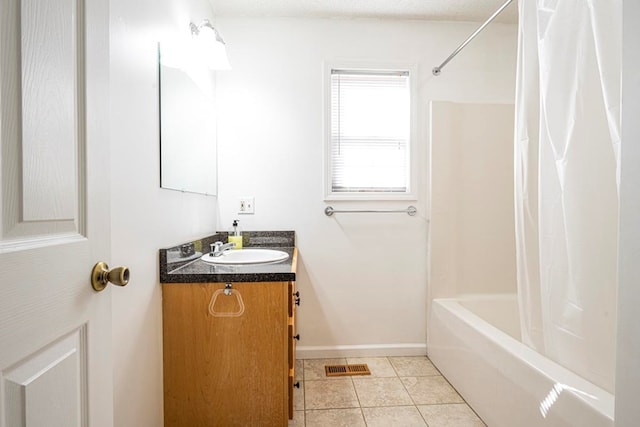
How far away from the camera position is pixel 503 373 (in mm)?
1399

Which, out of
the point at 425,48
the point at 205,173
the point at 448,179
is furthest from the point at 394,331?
the point at 425,48

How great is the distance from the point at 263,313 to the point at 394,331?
126 cm

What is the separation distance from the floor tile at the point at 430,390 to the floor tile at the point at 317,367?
453 millimetres

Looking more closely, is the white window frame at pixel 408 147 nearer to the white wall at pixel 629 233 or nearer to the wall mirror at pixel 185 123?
the wall mirror at pixel 185 123

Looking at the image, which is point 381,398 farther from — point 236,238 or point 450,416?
point 236,238

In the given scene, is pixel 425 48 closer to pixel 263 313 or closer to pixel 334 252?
pixel 334 252

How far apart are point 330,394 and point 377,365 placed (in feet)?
1.49

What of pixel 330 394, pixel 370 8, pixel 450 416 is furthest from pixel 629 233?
pixel 370 8

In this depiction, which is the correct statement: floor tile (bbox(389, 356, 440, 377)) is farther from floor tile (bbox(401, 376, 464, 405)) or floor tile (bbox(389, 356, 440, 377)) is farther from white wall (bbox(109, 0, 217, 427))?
white wall (bbox(109, 0, 217, 427))

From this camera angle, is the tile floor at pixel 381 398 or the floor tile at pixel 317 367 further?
the floor tile at pixel 317 367

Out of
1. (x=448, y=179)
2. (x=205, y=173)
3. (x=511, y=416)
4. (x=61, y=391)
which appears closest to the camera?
(x=61, y=391)

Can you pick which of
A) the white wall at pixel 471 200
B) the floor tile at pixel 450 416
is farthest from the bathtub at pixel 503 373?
the white wall at pixel 471 200

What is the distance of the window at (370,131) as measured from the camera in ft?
7.37

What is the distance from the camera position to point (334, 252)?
88.2 inches
